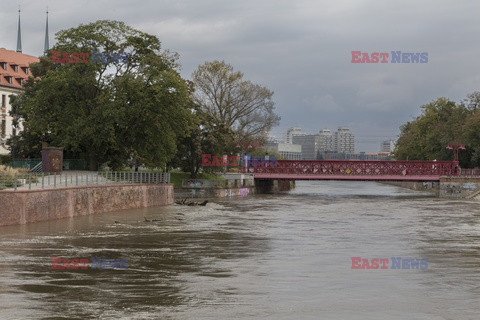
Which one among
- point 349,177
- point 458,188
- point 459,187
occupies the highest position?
point 349,177

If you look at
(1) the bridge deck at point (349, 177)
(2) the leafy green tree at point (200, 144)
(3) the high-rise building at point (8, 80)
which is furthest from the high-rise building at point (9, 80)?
(1) the bridge deck at point (349, 177)

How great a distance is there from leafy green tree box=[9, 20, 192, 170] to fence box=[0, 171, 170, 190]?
2039 millimetres

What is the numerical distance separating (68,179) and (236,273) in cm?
2909

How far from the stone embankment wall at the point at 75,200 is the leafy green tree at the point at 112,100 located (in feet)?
15.1

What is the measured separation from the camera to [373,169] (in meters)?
95.3

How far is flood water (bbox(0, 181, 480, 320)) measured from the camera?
17016mm

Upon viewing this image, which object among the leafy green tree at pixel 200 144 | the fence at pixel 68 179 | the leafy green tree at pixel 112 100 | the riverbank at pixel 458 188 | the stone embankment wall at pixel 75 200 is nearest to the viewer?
the stone embankment wall at pixel 75 200

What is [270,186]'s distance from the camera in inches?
3915

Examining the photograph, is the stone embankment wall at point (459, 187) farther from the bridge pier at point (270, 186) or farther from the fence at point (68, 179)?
the fence at point (68, 179)

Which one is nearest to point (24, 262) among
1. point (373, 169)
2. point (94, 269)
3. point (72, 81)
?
point (94, 269)

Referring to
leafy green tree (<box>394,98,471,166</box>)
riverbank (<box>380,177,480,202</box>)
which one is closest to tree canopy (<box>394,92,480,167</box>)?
leafy green tree (<box>394,98,471,166</box>)

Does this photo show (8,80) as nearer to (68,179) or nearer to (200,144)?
(200,144)

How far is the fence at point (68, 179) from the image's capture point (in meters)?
39.1

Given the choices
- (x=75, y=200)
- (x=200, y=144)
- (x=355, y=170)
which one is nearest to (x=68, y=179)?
(x=75, y=200)
